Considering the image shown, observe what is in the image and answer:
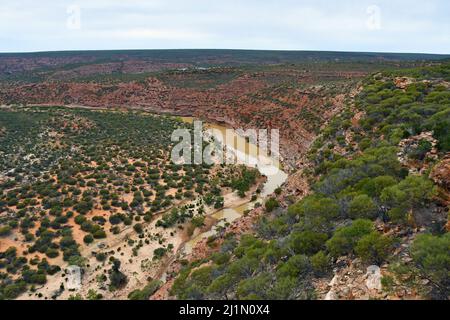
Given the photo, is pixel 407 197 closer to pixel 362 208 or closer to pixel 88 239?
pixel 362 208

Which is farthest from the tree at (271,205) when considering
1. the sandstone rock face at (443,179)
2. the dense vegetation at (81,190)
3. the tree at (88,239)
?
the tree at (88,239)

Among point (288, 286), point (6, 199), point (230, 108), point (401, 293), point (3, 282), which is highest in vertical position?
point (230, 108)

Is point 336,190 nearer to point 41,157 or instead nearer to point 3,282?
point 3,282

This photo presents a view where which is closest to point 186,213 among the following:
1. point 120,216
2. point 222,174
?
point 120,216

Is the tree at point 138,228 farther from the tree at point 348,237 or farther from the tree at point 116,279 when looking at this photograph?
the tree at point 348,237
